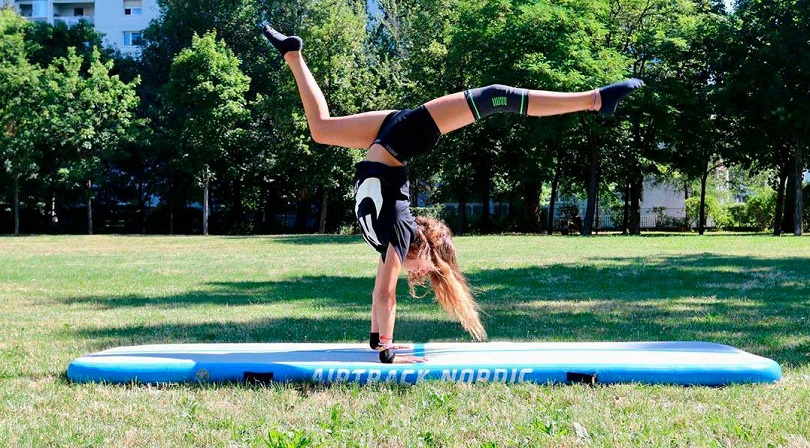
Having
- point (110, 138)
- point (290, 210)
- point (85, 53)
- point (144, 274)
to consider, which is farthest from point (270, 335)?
point (85, 53)

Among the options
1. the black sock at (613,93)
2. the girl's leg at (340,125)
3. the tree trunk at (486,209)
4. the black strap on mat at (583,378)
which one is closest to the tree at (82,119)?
the tree trunk at (486,209)

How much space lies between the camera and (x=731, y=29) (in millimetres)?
36500

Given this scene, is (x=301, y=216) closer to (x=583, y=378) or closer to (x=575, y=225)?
(x=575, y=225)

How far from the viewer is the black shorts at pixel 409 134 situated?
241 inches

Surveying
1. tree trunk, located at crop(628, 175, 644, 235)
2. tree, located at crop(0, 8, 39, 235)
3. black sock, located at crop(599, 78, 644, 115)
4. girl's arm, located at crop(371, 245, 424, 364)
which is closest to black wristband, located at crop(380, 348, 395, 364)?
girl's arm, located at crop(371, 245, 424, 364)

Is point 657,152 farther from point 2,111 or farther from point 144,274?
point 2,111

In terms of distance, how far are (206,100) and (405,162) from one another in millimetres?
38153

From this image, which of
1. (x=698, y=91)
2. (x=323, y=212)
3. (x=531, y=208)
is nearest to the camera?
(x=698, y=91)

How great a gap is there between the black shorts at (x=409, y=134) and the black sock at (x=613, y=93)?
4.23 ft

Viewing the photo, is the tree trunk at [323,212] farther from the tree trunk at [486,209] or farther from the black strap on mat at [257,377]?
the black strap on mat at [257,377]

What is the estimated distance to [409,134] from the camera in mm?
6152

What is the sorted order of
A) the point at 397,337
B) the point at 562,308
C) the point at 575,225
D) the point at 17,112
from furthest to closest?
the point at 575,225 < the point at 17,112 < the point at 562,308 < the point at 397,337

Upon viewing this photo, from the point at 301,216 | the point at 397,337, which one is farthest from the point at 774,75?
the point at 397,337

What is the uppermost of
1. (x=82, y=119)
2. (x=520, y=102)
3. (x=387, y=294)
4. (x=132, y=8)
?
(x=132, y=8)
